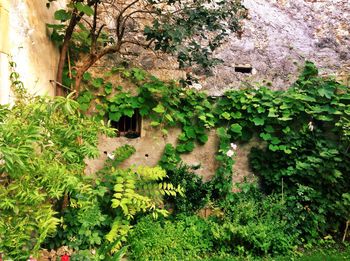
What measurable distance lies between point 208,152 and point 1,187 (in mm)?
2974

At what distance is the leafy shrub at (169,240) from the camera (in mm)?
4035

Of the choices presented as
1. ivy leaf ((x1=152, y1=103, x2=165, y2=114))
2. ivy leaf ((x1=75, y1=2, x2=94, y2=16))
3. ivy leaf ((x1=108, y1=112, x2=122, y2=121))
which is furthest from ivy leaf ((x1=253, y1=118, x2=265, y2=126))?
ivy leaf ((x1=75, y1=2, x2=94, y2=16))

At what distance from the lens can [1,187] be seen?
2850mm

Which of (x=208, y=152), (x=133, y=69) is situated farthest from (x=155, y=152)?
(x=133, y=69)

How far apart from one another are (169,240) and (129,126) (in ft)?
5.79

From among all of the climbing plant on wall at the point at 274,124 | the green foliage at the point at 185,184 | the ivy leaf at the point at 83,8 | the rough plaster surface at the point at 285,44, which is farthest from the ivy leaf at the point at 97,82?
the rough plaster surface at the point at 285,44

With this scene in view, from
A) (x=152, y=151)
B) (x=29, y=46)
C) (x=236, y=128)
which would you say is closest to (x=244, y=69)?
(x=236, y=128)

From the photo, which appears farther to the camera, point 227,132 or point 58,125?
point 227,132

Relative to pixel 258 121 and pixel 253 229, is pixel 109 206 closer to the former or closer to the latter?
pixel 253 229

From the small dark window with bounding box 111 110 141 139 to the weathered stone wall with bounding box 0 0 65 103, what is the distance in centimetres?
105

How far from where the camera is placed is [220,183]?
496cm

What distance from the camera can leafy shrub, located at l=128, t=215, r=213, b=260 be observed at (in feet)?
13.2

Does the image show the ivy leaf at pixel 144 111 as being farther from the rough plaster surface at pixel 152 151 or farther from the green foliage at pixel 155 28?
the green foliage at pixel 155 28

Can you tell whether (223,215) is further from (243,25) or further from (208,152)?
(243,25)
